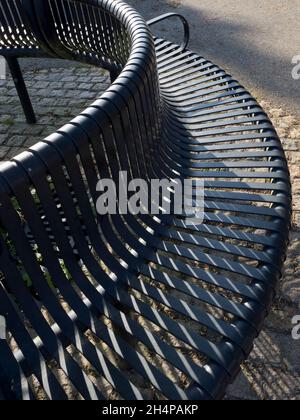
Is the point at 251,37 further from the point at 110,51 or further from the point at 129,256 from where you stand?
the point at 129,256

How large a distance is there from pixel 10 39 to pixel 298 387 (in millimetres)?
3964

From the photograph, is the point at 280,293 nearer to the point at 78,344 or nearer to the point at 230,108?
the point at 230,108

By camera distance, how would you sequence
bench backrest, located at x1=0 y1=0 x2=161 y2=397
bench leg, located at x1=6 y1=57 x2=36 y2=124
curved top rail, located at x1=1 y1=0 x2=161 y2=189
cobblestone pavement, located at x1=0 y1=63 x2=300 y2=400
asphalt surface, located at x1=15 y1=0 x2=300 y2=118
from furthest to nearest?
asphalt surface, located at x1=15 y1=0 x2=300 y2=118
bench leg, located at x1=6 y1=57 x2=36 y2=124
cobblestone pavement, located at x1=0 y1=63 x2=300 y2=400
curved top rail, located at x1=1 y1=0 x2=161 y2=189
bench backrest, located at x1=0 y1=0 x2=161 y2=397

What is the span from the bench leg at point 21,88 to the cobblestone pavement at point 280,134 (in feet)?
0.36

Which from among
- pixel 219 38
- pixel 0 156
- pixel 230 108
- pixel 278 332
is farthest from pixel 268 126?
pixel 219 38

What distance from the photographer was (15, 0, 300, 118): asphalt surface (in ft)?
16.6

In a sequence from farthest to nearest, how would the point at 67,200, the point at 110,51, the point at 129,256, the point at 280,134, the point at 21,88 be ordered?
the point at 21,88 < the point at 280,134 < the point at 110,51 < the point at 129,256 < the point at 67,200

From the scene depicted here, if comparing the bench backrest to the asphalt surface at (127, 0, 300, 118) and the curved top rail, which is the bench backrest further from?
the asphalt surface at (127, 0, 300, 118)

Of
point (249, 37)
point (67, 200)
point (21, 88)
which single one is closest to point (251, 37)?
point (249, 37)

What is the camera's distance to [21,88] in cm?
475

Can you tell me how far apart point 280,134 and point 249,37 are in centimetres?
258

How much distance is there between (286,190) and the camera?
2.43 meters

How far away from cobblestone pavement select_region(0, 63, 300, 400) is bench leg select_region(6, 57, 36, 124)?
111 mm

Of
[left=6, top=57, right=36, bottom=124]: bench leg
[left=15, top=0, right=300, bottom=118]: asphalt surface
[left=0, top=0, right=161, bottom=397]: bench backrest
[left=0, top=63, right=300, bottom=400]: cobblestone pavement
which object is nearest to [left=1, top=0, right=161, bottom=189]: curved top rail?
[left=0, top=0, right=161, bottom=397]: bench backrest
